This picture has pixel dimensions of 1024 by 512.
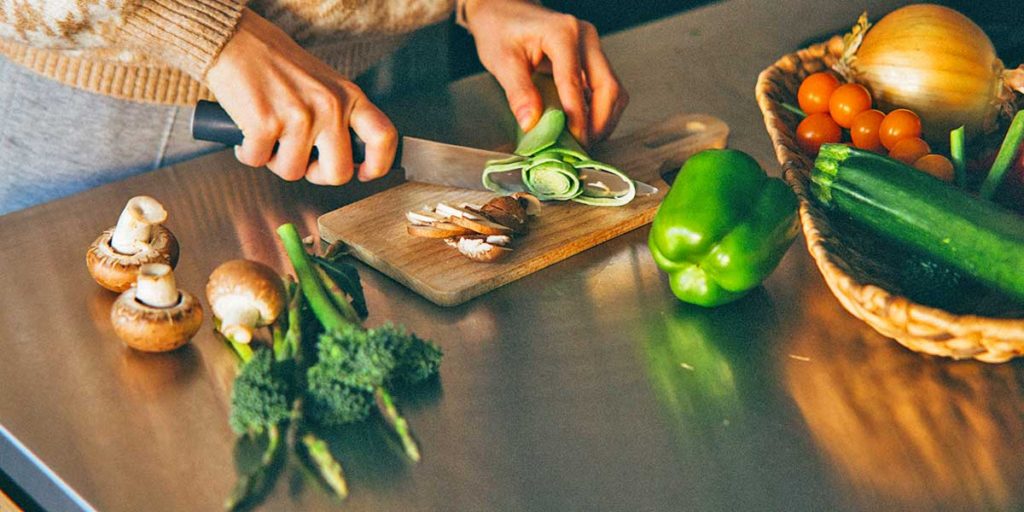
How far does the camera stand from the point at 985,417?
0.96m

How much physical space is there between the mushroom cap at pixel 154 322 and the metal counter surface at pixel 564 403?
1.3 inches

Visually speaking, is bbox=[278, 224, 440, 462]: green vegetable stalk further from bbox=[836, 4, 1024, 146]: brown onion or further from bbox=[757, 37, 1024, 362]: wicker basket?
bbox=[836, 4, 1024, 146]: brown onion

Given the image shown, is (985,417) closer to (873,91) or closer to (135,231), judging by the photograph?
(873,91)

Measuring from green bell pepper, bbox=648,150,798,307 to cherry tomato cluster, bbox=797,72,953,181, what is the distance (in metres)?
0.19

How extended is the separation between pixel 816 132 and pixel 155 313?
83 centimetres

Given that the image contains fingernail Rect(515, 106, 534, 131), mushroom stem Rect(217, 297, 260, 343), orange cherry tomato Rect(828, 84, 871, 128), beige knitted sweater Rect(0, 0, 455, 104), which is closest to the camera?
mushroom stem Rect(217, 297, 260, 343)

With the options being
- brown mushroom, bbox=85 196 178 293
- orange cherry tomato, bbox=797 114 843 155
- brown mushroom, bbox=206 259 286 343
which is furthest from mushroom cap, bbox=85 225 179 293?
orange cherry tomato, bbox=797 114 843 155

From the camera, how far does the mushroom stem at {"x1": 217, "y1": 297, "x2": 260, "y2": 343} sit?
965mm

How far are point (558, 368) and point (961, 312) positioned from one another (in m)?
0.43

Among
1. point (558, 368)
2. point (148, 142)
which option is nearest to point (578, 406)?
point (558, 368)

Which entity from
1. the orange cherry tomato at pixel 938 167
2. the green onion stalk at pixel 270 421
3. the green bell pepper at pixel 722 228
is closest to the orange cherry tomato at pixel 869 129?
the orange cherry tomato at pixel 938 167

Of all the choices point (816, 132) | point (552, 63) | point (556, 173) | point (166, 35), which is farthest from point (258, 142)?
point (816, 132)

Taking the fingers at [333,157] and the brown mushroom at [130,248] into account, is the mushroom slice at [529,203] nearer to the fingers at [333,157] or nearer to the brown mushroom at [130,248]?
the fingers at [333,157]

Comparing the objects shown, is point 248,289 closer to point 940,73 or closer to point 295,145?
point 295,145
